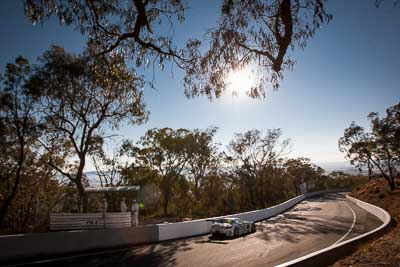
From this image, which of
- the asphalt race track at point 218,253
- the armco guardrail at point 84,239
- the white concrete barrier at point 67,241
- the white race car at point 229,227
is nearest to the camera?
the asphalt race track at point 218,253

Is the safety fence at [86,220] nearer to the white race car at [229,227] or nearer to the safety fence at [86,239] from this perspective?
the safety fence at [86,239]

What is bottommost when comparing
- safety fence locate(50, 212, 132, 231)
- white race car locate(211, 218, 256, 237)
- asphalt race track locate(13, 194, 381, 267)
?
asphalt race track locate(13, 194, 381, 267)

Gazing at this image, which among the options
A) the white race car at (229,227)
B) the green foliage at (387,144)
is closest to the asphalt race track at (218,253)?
the white race car at (229,227)

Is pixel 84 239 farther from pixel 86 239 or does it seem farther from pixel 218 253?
pixel 218 253

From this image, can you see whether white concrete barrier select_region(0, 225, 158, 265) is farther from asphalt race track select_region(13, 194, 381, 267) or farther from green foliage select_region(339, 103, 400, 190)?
green foliage select_region(339, 103, 400, 190)

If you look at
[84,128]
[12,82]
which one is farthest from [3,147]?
[84,128]

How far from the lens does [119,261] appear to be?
11.1 metres

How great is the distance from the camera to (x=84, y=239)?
13.7 meters

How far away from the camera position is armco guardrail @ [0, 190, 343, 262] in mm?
11719

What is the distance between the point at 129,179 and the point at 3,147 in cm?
1792

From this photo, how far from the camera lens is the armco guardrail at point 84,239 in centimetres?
1172

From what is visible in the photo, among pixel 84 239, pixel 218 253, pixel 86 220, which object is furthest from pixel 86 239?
pixel 218 253

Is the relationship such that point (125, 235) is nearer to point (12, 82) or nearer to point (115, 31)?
point (115, 31)

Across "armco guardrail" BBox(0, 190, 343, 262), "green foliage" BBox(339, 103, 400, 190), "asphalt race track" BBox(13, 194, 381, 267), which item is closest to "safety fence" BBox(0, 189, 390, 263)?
"armco guardrail" BBox(0, 190, 343, 262)
